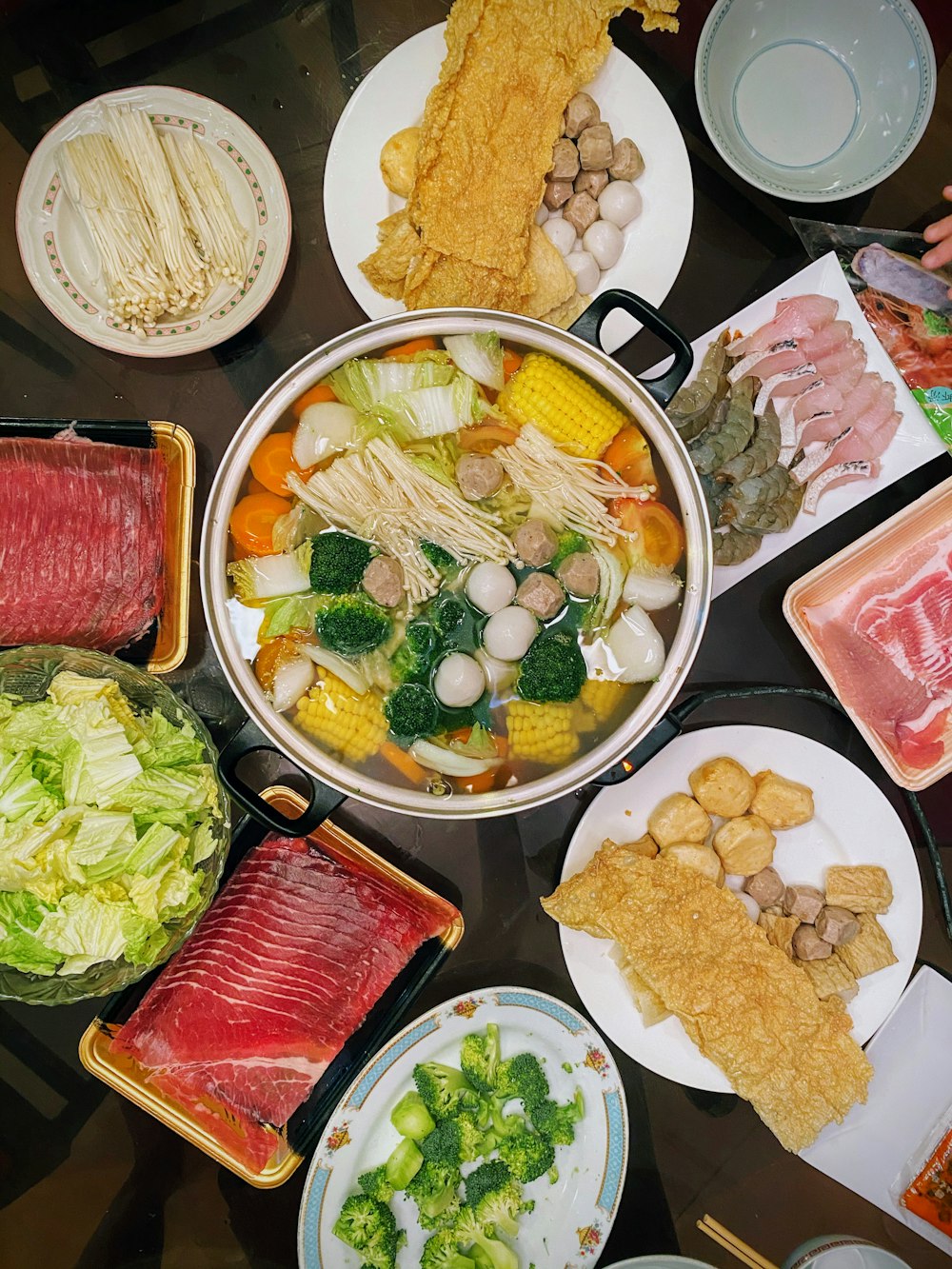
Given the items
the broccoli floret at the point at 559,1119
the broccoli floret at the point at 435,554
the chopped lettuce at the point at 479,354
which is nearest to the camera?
the chopped lettuce at the point at 479,354

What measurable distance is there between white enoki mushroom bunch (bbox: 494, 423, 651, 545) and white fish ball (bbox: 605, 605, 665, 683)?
22cm

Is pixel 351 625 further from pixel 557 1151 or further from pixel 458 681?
pixel 557 1151

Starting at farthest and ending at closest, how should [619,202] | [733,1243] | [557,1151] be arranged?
1. [733,1243]
2. [557,1151]
3. [619,202]

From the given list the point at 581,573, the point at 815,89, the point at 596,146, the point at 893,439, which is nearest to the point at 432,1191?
the point at 581,573

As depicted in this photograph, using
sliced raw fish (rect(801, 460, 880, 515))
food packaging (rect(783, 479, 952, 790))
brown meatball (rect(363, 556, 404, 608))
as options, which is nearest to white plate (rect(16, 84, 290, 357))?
brown meatball (rect(363, 556, 404, 608))

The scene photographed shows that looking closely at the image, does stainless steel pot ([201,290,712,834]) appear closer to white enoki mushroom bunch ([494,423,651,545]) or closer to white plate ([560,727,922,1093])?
white enoki mushroom bunch ([494,423,651,545])

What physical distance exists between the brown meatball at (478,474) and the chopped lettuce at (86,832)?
3.26ft

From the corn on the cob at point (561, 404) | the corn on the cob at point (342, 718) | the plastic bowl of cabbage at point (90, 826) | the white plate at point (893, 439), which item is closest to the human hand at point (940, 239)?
the white plate at point (893, 439)

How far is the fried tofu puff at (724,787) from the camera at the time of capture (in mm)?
2416

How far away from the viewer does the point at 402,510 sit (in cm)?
216

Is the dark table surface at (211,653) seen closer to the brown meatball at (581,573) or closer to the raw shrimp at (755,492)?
the raw shrimp at (755,492)

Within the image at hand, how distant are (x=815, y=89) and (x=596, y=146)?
767 millimetres

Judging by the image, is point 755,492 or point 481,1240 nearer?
point 755,492

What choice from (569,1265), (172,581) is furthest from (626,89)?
(569,1265)
